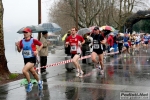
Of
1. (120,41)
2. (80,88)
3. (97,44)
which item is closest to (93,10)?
(120,41)

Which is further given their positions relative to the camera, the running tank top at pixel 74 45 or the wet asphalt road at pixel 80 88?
the running tank top at pixel 74 45

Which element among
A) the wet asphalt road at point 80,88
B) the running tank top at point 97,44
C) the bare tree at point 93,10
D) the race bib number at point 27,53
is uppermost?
the bare tree at point 93,10

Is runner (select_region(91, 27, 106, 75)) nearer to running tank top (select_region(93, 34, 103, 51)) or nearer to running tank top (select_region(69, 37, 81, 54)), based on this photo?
running tank top (select_region(93, 34, 103, 51))

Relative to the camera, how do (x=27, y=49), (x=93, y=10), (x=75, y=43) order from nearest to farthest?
(x=27, y=49) < (x=75, y=43) < (x=93, y=10)

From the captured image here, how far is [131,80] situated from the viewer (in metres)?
10.2

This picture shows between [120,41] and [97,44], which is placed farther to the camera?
[120,41]

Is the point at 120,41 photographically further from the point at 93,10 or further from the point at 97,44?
the point at 93,10

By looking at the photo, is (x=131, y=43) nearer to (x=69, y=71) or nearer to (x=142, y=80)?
(x=69, y=71)

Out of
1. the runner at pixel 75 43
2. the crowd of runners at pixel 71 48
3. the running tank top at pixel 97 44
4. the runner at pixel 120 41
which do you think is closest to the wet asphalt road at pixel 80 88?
the crowd of runners at pixel 71 48

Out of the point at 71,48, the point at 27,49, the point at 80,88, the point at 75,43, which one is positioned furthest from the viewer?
the point at 71,48

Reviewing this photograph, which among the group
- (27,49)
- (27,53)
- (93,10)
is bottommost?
(27,53)

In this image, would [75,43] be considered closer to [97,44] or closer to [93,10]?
[97,44]

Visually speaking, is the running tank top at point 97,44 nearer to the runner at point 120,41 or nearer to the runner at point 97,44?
the runner at point 97,44

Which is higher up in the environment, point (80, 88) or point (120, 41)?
point (120, 41)
